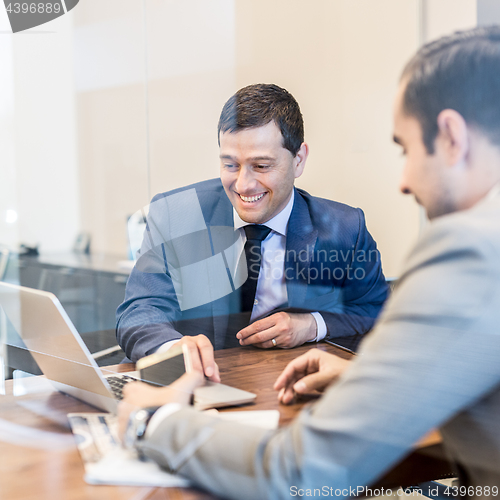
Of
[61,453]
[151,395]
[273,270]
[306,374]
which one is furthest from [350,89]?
[61,453]

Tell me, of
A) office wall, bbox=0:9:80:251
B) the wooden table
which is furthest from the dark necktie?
office wall, bbox=0:9:80:251

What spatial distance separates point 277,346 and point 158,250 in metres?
0.42

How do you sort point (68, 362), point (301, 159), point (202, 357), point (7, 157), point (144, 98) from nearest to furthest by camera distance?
point (68, 362) < point (202, 357) < point (301, 159) < point (144, 98) < point (7, 157)

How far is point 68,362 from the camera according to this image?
0.76m

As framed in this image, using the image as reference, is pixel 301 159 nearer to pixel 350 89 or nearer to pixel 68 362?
pixel 350 89

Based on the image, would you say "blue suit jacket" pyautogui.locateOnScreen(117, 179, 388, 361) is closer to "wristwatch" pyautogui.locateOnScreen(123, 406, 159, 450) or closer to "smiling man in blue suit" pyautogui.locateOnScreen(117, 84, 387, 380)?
"smiling man in blue suit" pyautogui.locateOnScreen(117, 84, 387, 380)

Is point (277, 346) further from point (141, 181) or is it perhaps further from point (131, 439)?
point (141, 181)

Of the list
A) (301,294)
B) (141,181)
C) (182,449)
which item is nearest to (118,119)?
(141,181)

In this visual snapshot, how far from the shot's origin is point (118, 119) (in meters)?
2.09

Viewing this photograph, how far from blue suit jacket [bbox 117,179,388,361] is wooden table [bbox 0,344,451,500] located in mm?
149

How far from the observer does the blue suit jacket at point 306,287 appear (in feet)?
3.12

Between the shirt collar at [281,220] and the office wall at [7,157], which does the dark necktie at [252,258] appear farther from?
the office wall at [7,157]

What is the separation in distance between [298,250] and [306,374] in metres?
0.31

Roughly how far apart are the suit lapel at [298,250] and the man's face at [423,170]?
331mm
